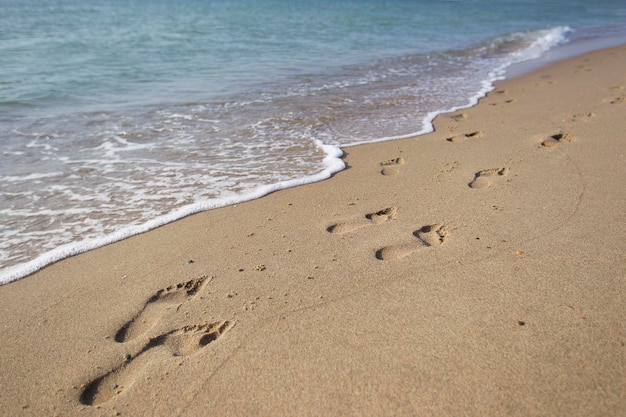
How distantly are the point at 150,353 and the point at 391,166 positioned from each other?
9.22ft

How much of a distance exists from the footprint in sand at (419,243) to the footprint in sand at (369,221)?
0.29 m

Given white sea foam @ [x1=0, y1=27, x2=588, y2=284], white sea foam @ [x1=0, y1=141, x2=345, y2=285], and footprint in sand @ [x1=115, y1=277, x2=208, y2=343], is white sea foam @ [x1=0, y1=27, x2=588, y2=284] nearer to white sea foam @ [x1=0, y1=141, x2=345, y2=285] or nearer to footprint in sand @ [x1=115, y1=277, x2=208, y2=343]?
white sea foam @ [x1=0, y1=141, x2=345, y2=285]

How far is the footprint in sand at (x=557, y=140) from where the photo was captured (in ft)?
14.9

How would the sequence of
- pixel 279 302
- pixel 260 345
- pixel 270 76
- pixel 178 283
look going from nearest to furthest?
1. pixel 260 345
2. pixel 279 302
3. pixel 178 283
4. pixel 270 76

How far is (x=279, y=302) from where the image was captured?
2.51 metres

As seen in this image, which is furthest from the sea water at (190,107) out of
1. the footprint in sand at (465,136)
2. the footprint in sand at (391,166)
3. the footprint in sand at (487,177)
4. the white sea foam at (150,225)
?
the footprint in sand at (487,177)

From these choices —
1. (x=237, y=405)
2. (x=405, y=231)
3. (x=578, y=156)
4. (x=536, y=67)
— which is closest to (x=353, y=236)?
(x=405, y=231)

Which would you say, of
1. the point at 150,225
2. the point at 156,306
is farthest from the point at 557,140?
the point at 156,306

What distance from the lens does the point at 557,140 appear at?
4.64m

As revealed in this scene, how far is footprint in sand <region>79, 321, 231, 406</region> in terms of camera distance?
206 centimetres

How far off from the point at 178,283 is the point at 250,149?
8.69ft

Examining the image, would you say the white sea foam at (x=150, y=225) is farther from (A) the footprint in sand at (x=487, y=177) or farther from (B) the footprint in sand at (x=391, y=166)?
(A) the footprint in sand at (x=487, y=177)

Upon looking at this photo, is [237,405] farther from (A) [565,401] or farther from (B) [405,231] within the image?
(B) [405,231]

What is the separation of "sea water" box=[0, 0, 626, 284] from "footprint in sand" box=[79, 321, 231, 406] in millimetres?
1243
